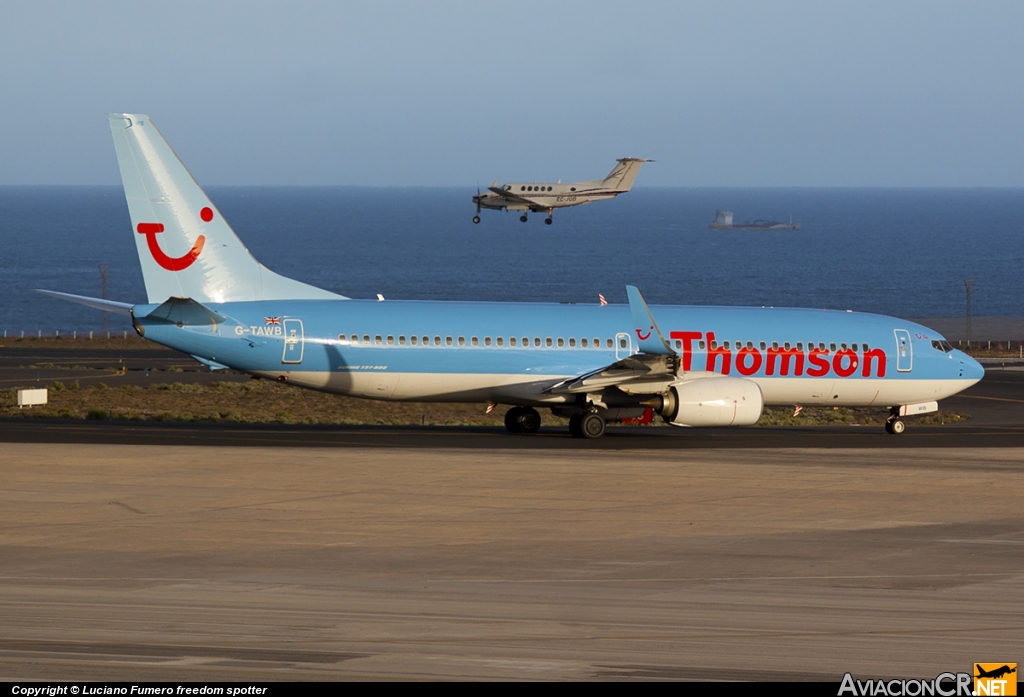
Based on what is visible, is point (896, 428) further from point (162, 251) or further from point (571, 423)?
point (162, 251)

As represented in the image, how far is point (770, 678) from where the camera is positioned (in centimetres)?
1333

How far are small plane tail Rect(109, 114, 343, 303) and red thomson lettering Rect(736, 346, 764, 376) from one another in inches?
504

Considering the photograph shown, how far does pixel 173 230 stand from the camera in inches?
1300

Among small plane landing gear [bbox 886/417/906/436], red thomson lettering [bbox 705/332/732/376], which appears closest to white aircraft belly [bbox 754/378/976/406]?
small plane landing gear [bbox 886/417/906/436]

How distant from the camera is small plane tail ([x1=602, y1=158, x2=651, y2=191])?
10981 centimetres

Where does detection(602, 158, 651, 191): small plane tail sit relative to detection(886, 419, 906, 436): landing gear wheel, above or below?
above

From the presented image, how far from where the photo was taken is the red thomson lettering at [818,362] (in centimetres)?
3753

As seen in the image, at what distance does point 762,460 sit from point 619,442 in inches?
185

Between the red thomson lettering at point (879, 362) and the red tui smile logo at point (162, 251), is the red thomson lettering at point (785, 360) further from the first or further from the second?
the red tui smile logo at point (162, 251)

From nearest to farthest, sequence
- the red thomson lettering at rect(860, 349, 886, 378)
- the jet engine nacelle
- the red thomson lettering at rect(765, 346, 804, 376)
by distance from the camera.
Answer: the jet engine nacelle, the red thomson lettering at rect(765, 346, 804, 376), the red thomson lettering at rect(860, 349, 886, 378)

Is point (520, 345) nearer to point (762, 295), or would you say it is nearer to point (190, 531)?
point (190, 531)

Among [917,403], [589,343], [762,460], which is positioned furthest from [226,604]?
[917,403]

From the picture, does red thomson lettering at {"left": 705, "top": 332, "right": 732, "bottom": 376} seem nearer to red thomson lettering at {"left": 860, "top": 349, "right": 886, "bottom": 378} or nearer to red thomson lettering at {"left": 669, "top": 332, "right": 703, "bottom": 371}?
red thomson lettering at {"left": 669, "top": 332, "right": 703, "bottom": 371}

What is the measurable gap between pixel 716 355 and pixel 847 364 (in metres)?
4.26
